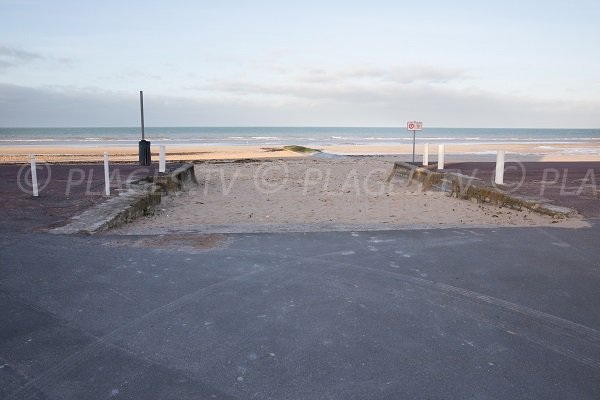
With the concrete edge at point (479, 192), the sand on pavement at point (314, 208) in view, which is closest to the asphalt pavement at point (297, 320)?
the sand on pavement at point (314, 208)

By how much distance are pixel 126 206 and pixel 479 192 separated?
25.8 ft

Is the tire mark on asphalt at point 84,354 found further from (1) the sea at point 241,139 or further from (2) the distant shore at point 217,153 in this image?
(1) the sea at point 241,139

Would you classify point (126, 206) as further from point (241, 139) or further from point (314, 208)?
point (241, 139)

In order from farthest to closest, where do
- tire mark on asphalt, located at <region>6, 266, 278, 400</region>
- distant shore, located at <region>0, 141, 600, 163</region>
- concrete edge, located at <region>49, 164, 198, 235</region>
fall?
distant shore, located at <region>0, 141, 600, 163</region>
concrete edge, located at <region>49, 164, 198, 235</region>
tire mark on asphalt, located at <region>6, 266, 278, 400</region>

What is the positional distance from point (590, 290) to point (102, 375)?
476 centimetres

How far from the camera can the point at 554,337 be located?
425cm

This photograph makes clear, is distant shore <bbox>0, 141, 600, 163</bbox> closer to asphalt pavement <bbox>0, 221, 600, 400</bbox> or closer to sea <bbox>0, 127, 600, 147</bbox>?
sea <bbox>0, 127, 600, 147</bbox>

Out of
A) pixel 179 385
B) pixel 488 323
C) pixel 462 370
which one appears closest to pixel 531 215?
pixel 488 323

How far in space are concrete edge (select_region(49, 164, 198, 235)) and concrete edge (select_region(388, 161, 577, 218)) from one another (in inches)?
285

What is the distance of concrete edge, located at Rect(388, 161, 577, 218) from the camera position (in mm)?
9990

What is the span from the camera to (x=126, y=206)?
991 cm

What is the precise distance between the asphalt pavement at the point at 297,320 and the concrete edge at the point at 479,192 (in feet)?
9.00

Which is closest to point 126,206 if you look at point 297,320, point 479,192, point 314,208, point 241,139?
point 314,208

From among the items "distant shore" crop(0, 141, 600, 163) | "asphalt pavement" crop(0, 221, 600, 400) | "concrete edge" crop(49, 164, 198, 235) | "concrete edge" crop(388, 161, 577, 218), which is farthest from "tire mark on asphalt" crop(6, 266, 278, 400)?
"distant shore" crop(0, 141, 600, 163)
